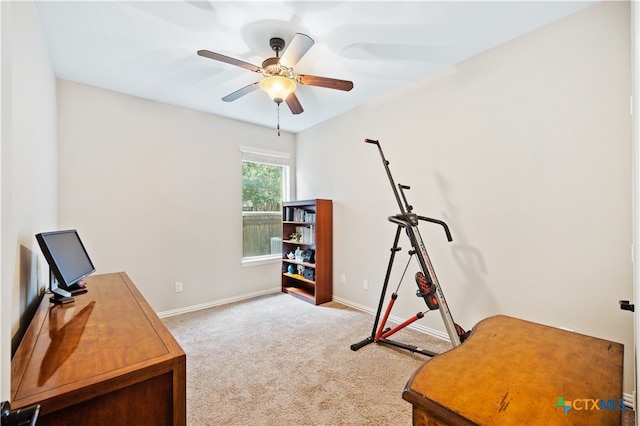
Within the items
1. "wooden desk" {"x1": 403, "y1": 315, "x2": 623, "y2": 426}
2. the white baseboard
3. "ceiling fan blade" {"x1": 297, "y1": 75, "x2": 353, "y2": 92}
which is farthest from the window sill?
"wooden desk" {"x1": 403, "y1": 315, "x2": 623, "y2": 426}

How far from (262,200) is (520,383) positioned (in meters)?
3.89

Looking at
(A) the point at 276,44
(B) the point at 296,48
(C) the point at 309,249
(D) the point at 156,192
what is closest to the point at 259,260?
(C) the point at 309,249

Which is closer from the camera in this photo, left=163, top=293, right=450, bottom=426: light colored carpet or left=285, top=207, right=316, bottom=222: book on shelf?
left=163, top=293, right=450, bottom=426: light colored carpet

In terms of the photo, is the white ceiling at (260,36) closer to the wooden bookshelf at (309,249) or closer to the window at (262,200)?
the window at (262,200)

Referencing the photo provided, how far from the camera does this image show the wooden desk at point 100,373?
0.84 metres

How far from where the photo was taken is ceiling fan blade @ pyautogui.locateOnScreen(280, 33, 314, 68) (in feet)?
5.66

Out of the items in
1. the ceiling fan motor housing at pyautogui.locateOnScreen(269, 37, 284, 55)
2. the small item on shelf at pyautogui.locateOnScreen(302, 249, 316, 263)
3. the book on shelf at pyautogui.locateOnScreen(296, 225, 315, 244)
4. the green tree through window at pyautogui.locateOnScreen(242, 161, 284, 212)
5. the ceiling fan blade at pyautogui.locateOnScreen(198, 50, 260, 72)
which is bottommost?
the small item on shelf at pyautogui.locateOnScreen(302, 249, 316, 263)

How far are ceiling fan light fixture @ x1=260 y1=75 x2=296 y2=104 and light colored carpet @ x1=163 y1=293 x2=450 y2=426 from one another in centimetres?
212

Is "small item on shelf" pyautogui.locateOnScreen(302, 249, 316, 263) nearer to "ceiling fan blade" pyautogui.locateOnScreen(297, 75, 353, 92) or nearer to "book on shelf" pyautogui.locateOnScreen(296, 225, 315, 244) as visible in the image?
"book on shelf" pyautogui.locateOnScreen(296, 225, 315, 244)

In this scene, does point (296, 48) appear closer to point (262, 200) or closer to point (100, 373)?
point (100, 373)

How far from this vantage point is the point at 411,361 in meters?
2.34

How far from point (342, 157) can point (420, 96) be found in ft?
4.10

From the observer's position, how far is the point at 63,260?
171cm

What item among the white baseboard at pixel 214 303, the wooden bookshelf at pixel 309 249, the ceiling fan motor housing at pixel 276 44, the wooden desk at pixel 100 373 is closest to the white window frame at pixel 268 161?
the wooden bookshelf at pixel 309 249
